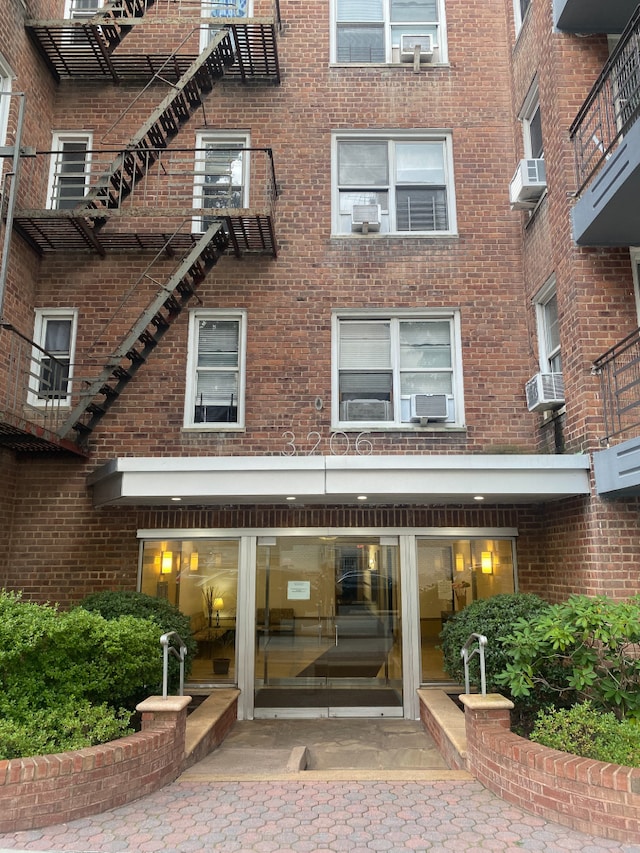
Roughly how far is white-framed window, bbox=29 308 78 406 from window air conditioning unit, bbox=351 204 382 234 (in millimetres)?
4877

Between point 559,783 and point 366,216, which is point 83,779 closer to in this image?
point 559,783

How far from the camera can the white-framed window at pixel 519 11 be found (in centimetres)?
1100

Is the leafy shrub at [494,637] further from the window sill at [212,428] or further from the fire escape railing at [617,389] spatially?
the window sill at [212,428]

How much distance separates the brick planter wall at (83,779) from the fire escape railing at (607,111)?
8.29m

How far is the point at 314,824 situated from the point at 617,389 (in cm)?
591

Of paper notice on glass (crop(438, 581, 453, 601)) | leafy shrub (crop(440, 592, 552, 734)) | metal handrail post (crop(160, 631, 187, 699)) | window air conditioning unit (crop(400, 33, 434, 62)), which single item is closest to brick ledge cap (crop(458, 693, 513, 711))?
leafy shrub (crop(440, 592, 552, 734))

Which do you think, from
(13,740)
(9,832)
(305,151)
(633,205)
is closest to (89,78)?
(305,151)

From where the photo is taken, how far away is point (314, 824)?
5227mm

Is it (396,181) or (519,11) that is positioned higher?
(519,11)

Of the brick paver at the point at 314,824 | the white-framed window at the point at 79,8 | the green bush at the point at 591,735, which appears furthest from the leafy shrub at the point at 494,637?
the white-framed window at the point at 79,8

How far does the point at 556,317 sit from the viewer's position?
9.76 m

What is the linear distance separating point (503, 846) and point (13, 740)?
4.06 meters

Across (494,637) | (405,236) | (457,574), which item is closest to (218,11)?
(405,236)

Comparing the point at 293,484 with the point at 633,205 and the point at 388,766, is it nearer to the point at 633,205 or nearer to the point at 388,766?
the point at 388,766
